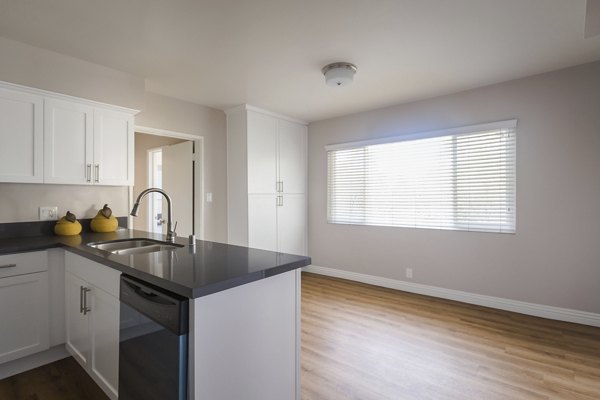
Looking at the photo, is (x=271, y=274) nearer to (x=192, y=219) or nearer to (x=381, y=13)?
(x=381, y=13)

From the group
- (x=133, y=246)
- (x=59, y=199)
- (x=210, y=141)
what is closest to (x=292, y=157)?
(x=210, y=141)

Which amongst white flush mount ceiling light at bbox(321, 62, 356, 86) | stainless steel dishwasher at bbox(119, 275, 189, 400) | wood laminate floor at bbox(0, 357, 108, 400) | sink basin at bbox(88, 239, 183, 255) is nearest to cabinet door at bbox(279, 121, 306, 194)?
white flush mount ceiling light at bbox(321, 62, 356, 86)

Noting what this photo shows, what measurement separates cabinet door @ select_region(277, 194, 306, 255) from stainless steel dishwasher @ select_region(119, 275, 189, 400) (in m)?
3.01

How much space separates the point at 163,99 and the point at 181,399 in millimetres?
3312

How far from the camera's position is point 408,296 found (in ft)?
12.3

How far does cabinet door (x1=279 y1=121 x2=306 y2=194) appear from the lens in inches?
178

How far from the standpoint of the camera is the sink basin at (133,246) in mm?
2182

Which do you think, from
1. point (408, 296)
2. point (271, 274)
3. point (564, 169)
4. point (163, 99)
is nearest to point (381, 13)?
point (271, 274)

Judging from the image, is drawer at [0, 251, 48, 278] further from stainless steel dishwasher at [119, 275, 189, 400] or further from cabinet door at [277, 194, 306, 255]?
cabinet door at [277, 194, 306, 255]

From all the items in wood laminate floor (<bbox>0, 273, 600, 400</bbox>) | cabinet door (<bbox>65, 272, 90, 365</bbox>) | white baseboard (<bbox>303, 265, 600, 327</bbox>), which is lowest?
wood laminate floor (<bbox>0, 273, 600, 400</bbox>)

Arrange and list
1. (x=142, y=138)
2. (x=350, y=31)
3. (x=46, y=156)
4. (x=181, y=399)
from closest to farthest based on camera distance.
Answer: (x=181, y=399) < (x=350, y=31) < (x=46, y=156) < (x=142, y=138)

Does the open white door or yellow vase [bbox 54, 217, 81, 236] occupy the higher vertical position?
the open white door

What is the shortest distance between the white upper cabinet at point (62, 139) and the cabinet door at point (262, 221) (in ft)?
5.14

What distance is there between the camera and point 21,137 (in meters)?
2.29
